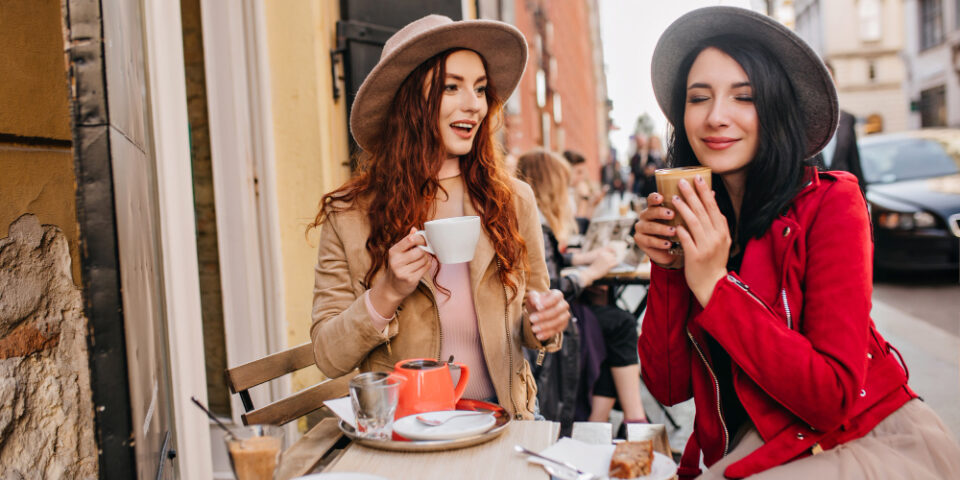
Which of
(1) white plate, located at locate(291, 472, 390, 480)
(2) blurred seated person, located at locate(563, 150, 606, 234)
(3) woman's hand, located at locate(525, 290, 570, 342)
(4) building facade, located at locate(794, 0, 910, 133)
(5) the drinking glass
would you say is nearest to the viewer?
(5) the drinking glass

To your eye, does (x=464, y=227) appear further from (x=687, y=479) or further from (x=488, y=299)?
(x=687, y=479)

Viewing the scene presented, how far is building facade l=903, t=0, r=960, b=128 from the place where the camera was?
2759cm

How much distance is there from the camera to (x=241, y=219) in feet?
12.2

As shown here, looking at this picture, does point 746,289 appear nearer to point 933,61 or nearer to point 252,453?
point 252,453

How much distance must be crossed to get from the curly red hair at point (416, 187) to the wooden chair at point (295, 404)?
13.9 inches

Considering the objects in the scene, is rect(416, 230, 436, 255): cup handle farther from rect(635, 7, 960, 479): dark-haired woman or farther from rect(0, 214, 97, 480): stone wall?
rect(0, 214, 97, 480): stone wall

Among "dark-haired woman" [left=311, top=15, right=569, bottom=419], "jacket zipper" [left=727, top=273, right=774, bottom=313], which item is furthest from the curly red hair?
"jacket zipper" [left=727, top=273, right=774, bottom=313]

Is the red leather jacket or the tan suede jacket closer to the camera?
the red leather jacket

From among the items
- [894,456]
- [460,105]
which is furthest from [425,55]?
[894,456]

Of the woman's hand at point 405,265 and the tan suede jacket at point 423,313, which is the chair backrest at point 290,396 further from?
the woman's hand at point 405,265

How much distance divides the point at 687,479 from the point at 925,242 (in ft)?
23.7

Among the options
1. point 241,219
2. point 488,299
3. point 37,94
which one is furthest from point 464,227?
point 241,219

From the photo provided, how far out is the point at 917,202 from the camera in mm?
7777

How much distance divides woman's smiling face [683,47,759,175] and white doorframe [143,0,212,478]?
5.38ft
